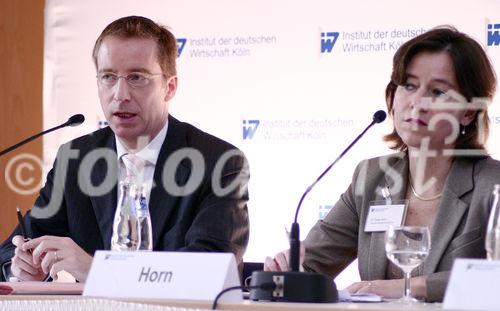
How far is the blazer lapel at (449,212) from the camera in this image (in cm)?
296

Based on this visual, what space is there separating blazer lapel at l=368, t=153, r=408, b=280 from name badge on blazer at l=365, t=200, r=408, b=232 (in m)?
0.02

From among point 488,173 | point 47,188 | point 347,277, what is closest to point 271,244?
point 347,277

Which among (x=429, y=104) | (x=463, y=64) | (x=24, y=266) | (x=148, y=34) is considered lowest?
(x=24, y=266)

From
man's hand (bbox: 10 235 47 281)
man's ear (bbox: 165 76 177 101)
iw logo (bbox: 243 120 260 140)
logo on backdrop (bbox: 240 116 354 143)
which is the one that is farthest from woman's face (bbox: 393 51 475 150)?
iw logo (bbox: 243 120 260 140)

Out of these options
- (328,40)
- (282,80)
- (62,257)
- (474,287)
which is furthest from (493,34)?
(474,287)

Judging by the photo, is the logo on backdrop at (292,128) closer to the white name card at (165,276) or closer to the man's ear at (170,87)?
the man's ear at (170,87)

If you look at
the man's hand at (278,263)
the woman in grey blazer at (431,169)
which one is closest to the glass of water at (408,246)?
the man's hand at (278,263)

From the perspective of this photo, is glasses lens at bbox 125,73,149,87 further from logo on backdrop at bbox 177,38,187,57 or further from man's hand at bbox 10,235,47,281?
logo on backdrop at bbox 177,38,187,57

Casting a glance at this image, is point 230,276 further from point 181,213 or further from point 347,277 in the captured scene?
point 347,277

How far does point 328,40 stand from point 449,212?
2031 mm

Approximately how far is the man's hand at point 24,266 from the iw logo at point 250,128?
86.7 inches

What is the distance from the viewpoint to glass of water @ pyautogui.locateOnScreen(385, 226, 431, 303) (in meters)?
2.30

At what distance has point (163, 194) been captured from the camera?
324 cm

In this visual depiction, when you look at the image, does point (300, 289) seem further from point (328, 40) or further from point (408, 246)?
point (328, 40)
